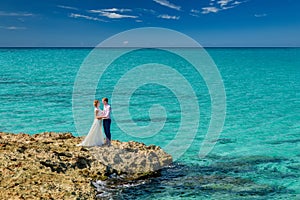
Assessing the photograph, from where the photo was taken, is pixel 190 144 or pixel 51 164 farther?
pixel 190 144

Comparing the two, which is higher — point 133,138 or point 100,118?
point 100,118

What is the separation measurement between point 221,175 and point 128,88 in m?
31.2

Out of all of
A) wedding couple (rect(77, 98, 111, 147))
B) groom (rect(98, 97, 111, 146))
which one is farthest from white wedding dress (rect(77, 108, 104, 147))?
groom (rect(98, 97, 111, 146))

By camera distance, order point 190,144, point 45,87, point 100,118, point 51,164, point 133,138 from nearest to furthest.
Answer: point 51,164 → point 100,118 → point 190,144 → point 133,138 → point 45,87

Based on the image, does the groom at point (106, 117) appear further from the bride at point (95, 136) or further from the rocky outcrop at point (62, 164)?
the rocky outcrop at point (62, 164)

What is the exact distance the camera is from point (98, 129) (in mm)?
14570

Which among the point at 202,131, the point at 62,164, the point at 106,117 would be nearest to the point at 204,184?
the point at 62,164

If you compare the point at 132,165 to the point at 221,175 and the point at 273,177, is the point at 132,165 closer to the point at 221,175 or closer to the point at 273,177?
the point at 221,175

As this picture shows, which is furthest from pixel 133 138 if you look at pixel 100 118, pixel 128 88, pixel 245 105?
pixel 128 88

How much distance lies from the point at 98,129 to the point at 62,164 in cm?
330

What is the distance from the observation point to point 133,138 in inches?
811

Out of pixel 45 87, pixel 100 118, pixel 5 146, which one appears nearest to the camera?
pixel 5 146

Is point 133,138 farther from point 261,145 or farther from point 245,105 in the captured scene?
point 245,105

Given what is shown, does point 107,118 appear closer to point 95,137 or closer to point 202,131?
point 95,137
